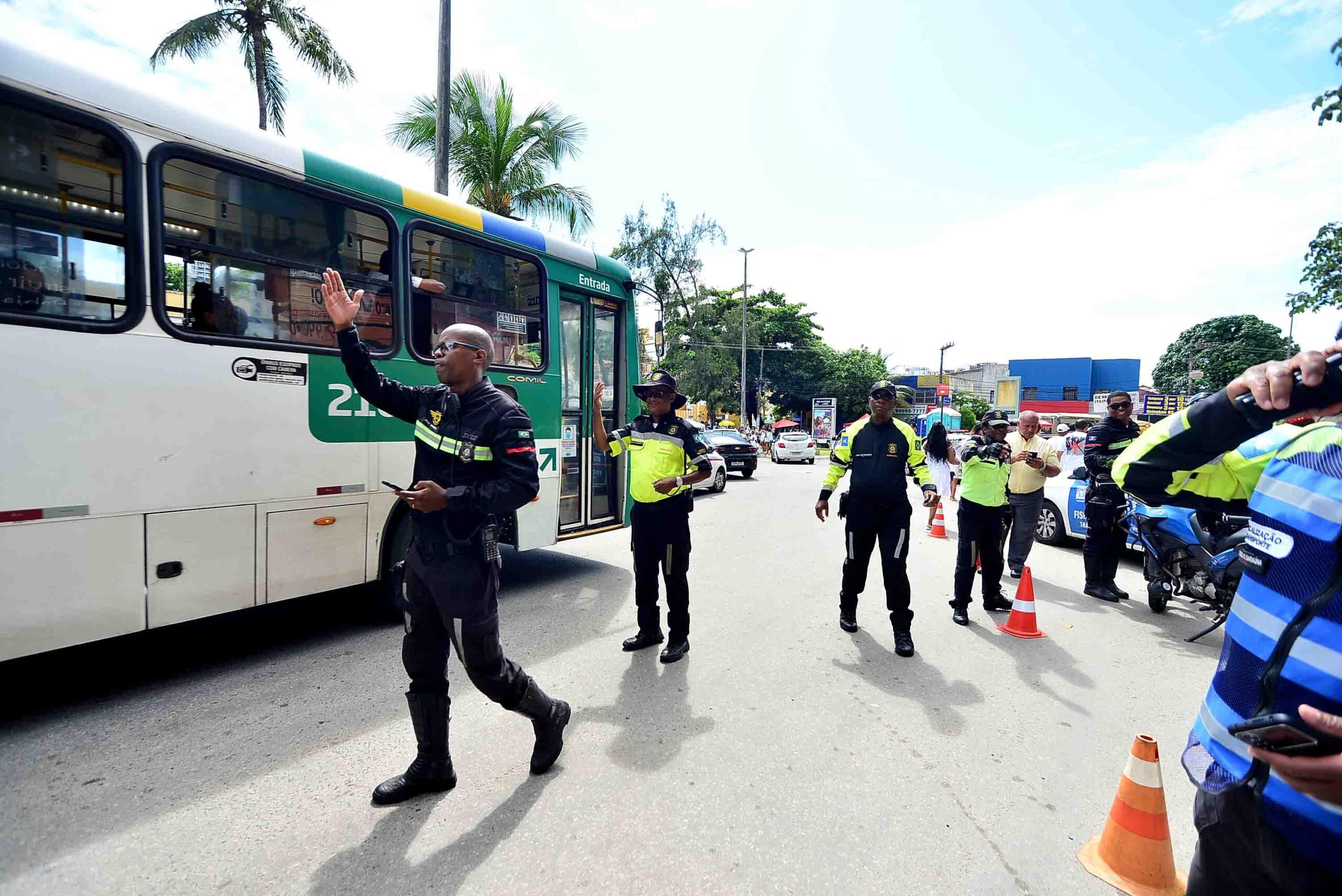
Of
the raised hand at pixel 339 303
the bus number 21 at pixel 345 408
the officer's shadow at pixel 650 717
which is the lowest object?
the officer's shadow at pixel 650 717

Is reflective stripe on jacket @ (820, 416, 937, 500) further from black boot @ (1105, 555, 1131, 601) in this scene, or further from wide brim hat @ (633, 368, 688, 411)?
black boot @ (1105, 555, 1131, 601)

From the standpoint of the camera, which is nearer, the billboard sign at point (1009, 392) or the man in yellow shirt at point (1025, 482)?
the man in yellow shirt at point (1025, 482)

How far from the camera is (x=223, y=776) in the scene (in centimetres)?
296

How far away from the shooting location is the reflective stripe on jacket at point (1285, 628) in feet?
3.97

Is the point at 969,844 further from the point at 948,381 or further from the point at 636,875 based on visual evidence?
the point at 948,381

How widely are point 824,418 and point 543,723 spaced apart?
3404 cm

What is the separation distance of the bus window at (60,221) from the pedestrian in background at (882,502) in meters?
4.61

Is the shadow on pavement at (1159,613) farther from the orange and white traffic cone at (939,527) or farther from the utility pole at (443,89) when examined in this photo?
the utility pole at (443,89)

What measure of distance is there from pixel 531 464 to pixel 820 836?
1.92m

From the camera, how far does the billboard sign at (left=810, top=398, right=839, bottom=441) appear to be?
35062mm

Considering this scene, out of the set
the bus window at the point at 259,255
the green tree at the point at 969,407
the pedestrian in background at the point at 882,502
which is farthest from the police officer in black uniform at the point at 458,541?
the green tree at the point at 969,407

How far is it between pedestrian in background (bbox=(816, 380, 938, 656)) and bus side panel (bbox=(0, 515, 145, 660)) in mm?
4333

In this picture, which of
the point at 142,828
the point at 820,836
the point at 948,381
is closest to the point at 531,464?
the point at 820,836

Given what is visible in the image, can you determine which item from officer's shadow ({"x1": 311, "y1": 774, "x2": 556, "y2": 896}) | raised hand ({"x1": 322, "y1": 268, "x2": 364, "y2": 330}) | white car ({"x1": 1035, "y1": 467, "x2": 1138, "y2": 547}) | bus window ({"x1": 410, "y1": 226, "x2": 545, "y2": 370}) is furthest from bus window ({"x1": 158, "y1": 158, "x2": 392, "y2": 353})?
white car ({"x1": 1035, "y1": 467, "x2": 1138, "y2": 547})
